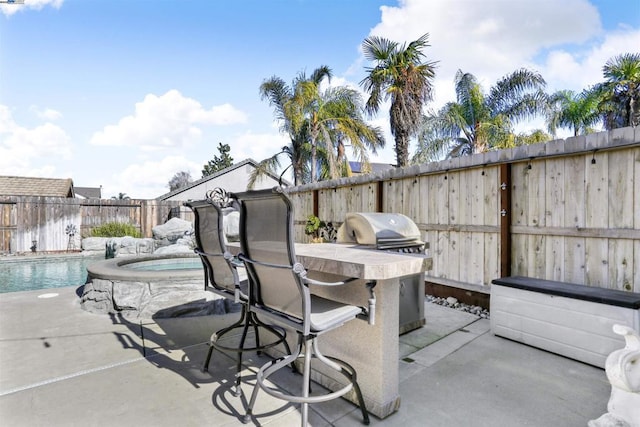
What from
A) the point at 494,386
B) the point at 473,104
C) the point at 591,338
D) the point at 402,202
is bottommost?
the point at 494,386

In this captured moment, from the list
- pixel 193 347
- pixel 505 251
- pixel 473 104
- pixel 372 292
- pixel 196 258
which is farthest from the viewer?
pixel 473 104

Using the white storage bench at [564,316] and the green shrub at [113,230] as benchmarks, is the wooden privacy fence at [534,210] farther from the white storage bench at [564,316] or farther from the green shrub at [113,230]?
the green shrub at [113,230]

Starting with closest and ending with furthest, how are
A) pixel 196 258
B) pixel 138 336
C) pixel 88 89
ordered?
1. pixel 138 336
2. pixel 196 258
3. pixel 88 89

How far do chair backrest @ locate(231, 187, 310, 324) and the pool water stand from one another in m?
6.94

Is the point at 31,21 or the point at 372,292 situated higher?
the point at 31,21

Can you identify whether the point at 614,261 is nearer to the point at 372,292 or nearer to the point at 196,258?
the point at 372,292

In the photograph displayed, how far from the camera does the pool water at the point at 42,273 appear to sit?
691cm

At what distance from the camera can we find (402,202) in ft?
17.2

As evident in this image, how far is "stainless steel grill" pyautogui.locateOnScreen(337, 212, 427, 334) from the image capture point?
9.71ft

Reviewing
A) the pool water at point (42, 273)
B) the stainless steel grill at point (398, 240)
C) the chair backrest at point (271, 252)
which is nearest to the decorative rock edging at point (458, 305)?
the stainless steel grill at point (398, 240)

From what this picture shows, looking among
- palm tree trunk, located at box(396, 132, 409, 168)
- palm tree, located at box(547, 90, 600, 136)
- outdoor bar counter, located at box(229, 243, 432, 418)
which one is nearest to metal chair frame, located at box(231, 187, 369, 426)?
outdoor bar counter, located at box(229, 243, 432, 418)

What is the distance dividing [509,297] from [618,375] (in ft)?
5.23

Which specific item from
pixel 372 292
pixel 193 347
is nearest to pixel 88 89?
pixel 193 347

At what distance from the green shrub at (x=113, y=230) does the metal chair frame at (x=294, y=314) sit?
509 inches
